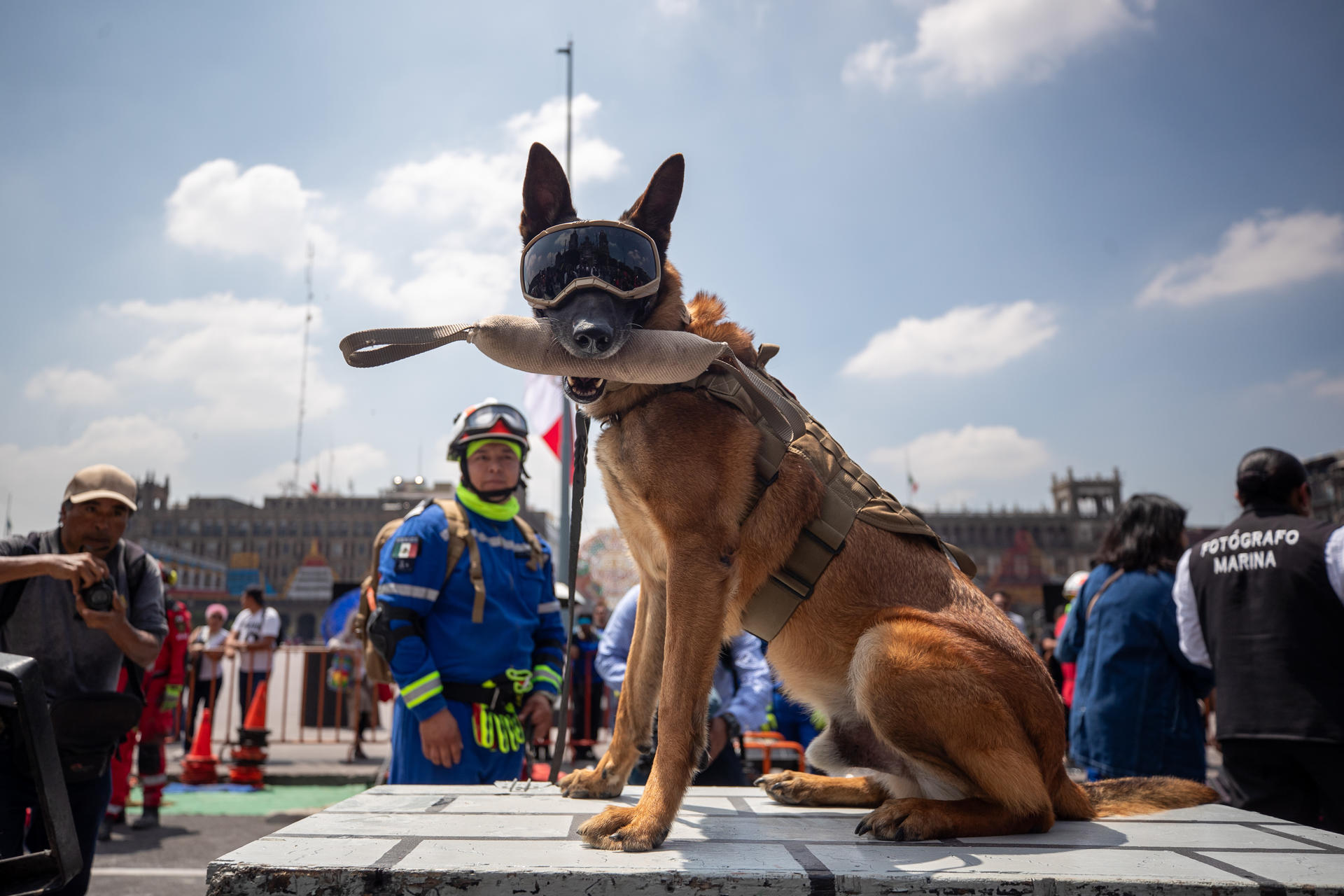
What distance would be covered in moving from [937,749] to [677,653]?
0.71 meters

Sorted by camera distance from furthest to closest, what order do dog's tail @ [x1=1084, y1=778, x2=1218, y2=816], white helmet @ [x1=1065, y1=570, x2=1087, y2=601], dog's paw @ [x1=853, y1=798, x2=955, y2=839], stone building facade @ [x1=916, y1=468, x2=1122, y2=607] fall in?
stone building facade @ [x1=916, y1=468, x2=1122, y2=607]
white helmet @ [x1=1065, y1=570, x2=1087, y2=601]
dog's tail @ [x1=1084, y1=778, x2=1218, y2=816]
dog's paw @ [x1=853, y1=798, x2=955, y2=839]

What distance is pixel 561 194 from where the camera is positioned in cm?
232

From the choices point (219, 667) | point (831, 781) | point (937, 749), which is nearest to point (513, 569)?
point (831, 781)

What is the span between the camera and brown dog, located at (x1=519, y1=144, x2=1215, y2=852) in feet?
6.63

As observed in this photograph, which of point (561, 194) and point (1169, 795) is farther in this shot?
point (1169, 795)

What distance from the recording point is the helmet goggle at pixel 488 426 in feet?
13.6

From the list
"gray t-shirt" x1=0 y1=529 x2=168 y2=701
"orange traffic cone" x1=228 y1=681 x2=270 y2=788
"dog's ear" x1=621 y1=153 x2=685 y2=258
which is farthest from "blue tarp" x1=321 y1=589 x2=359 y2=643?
"dog's ear" x1=621 y1=153 x2=685 y2=258

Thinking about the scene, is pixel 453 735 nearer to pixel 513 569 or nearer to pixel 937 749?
pixel 513 569

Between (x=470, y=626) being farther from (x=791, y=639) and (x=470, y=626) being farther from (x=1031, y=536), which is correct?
(x=1031, y=536)

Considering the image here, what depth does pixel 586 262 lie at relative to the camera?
2.13 m

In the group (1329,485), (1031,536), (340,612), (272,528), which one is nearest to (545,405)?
(340,612)

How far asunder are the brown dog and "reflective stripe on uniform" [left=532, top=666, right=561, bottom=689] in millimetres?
1618

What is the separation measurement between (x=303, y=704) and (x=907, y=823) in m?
13.5

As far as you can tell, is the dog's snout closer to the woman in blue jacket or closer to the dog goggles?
the dog goggles
